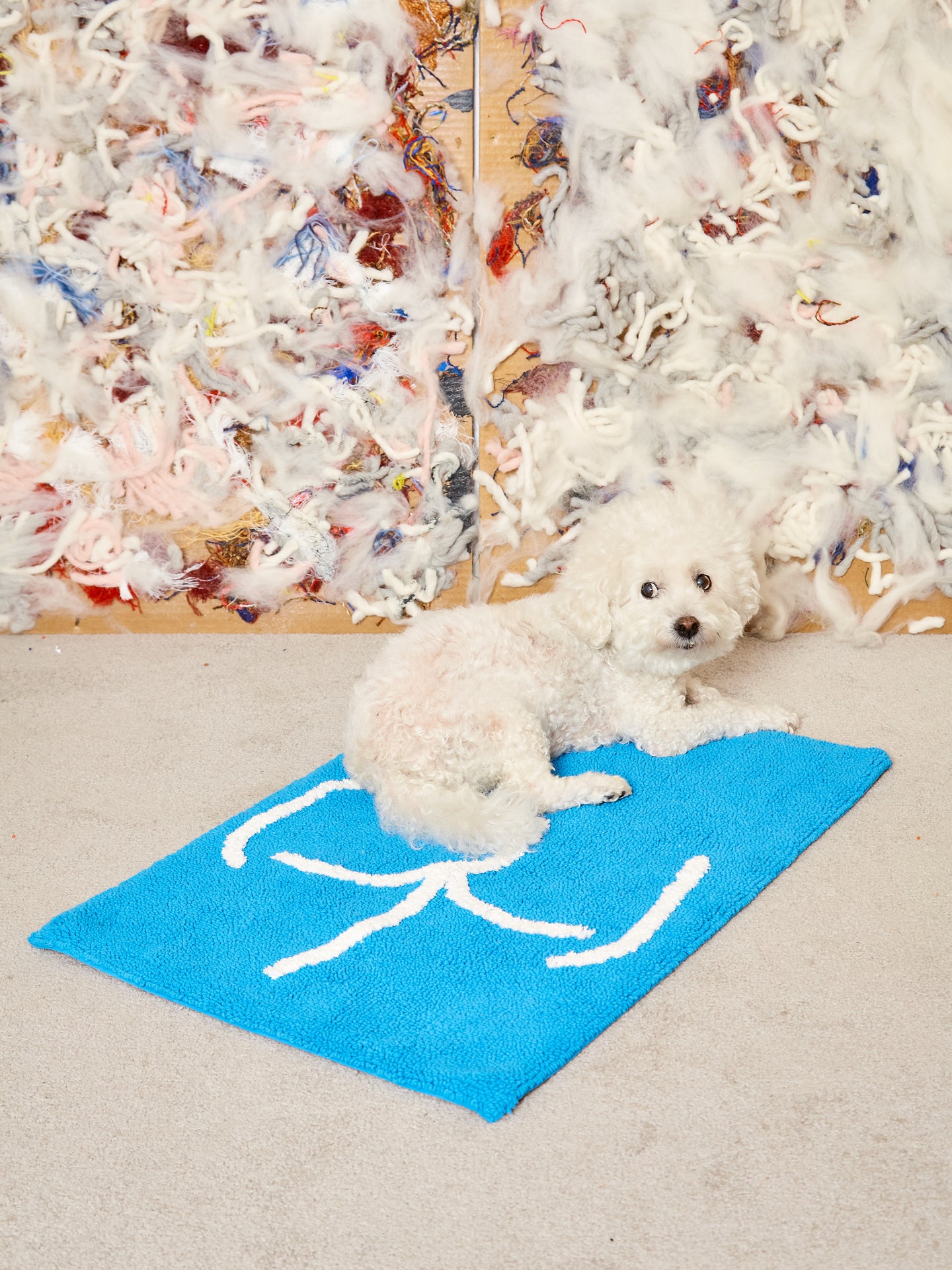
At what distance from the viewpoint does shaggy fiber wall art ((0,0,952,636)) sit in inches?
69.4

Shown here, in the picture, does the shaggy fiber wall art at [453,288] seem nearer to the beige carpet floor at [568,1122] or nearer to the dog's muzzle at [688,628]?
the dog's muzzle at [688,628]

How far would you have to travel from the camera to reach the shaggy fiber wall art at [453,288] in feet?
5.79

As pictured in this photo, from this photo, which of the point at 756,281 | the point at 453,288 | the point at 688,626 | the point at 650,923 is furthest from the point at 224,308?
the point at 650,923

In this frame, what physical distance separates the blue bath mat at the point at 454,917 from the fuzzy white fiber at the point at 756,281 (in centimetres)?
58

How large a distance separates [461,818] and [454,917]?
0.42ft

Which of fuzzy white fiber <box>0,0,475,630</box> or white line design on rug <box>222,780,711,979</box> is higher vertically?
fuzzy white fiber <box>0,0,475,630</box>

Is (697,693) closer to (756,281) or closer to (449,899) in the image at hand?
(449,899)

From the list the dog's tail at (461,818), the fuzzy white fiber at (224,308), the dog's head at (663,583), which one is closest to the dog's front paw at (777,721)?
the dog's head at (663,583)

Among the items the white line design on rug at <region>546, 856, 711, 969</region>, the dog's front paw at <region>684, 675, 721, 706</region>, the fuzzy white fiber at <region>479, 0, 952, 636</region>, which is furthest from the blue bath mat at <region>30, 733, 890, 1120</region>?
the fuzzy white fiber at <region>479, 0, 952, 636</region>

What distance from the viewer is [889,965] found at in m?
1.11

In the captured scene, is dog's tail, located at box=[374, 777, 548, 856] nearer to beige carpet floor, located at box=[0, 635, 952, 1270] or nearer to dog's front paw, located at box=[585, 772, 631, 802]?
dog's front paw, located at box=[585, 772, 631, 802]

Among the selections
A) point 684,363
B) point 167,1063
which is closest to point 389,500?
point 684,363

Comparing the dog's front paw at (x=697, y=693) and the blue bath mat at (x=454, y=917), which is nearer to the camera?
the blue bath mat at (x=454, y=917)

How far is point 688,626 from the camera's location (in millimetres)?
1439
